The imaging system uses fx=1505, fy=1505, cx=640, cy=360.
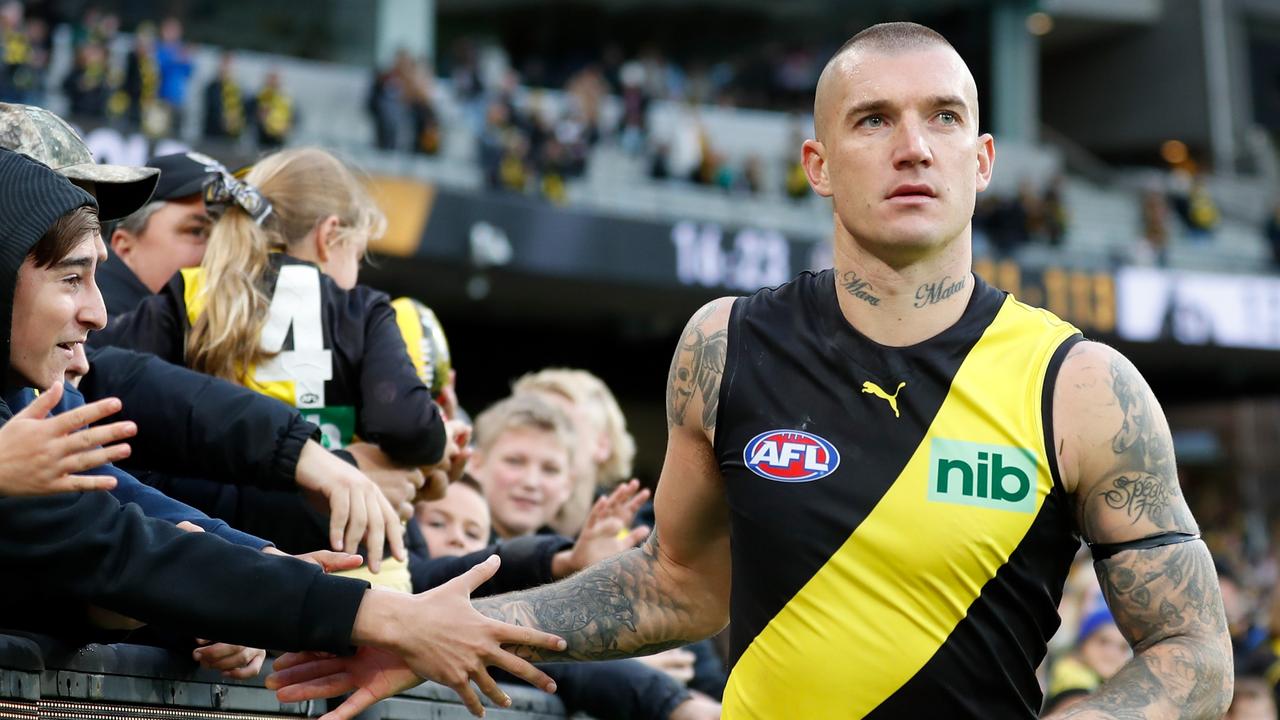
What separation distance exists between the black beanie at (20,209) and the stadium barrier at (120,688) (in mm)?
477

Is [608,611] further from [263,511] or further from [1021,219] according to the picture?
[1021,219]

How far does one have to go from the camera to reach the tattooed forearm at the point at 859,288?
10.3 ft

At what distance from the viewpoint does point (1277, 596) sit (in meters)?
9.12

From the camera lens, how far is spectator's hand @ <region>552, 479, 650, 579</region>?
4.15 m

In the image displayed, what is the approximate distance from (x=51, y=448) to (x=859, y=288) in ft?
5.28

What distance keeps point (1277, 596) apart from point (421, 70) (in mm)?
15633

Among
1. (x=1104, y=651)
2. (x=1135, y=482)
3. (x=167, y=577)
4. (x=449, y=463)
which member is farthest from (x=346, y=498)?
(x=1104, y=651)

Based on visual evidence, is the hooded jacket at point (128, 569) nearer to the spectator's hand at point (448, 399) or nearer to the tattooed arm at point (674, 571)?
the tattooed arm at point (674, 571)

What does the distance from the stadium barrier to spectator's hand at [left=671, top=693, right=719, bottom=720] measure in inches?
48.7

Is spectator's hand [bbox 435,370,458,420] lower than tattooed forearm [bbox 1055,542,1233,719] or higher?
higher

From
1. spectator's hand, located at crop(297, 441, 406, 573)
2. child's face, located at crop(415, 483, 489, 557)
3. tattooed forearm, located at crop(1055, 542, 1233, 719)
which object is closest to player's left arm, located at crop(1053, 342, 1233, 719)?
tattooed forearm, located at crop(1055, 542, 1233, 719)

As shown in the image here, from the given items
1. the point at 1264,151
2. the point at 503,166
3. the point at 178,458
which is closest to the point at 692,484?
the point at 178,458

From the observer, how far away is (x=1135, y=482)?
2.86 metres

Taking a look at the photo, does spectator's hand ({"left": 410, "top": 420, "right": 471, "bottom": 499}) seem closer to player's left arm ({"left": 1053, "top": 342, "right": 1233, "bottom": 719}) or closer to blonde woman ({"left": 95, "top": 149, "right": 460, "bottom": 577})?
blonde woman ({"left": 95, "top": 149, "right": 460, "bottom": 577})
